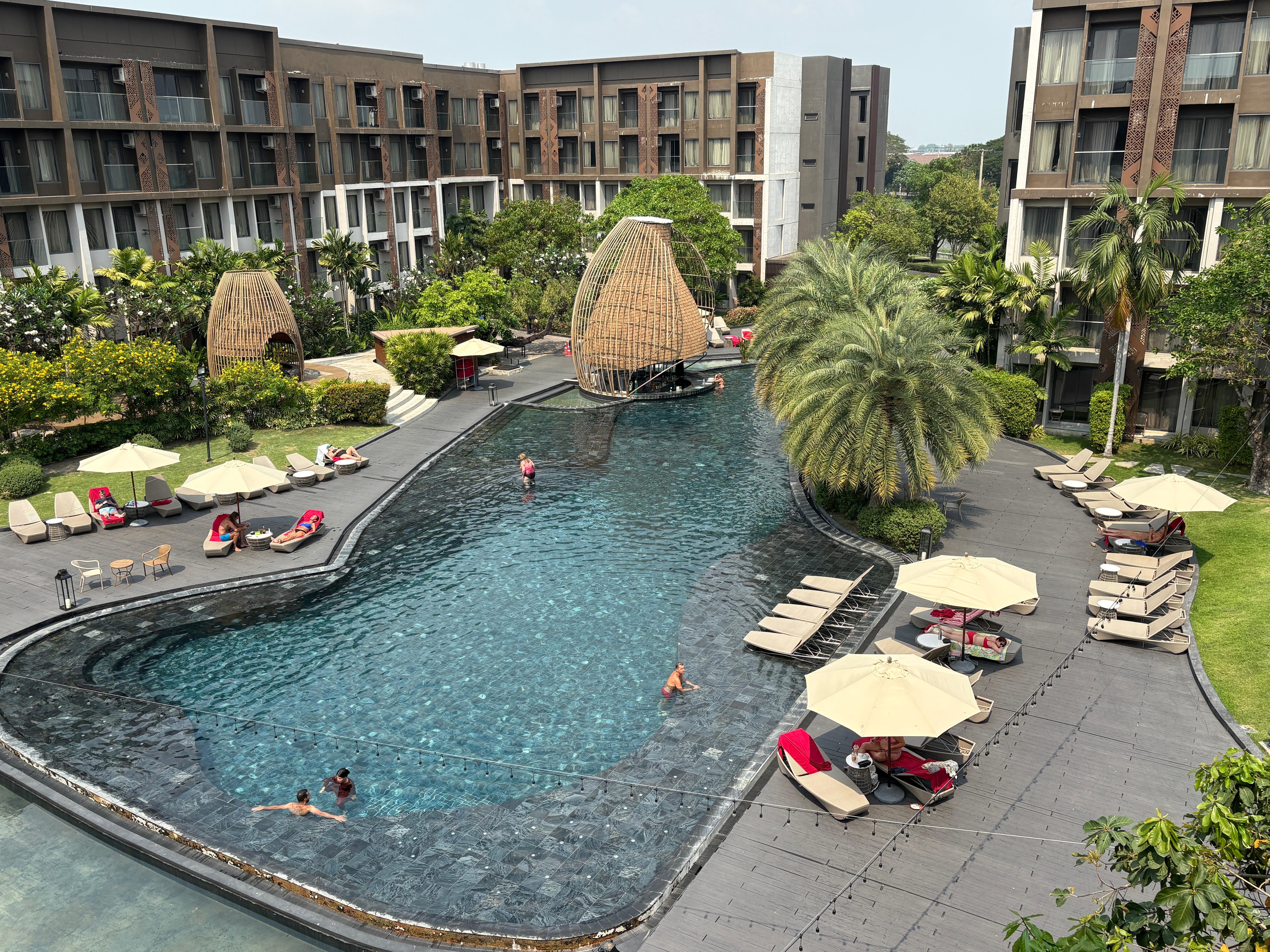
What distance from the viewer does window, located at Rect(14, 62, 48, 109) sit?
141 feet

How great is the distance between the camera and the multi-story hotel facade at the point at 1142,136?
33531 millimetres

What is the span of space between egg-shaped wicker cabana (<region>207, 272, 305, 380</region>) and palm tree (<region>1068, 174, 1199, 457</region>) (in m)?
32.4

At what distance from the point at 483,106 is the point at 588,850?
2719 inches

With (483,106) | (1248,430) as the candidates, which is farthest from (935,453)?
(483,106)

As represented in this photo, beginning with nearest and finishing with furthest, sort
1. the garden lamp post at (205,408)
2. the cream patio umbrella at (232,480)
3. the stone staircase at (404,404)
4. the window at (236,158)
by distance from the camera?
the cream patio umbrella at (232,480), the garden lamp post at (205,408), the stone staircase at (404,404), the window at (236,158)

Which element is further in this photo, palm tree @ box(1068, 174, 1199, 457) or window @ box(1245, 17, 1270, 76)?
window @ box(1245, 17, 1270, 76)

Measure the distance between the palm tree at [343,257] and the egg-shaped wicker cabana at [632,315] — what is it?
16.2 metres

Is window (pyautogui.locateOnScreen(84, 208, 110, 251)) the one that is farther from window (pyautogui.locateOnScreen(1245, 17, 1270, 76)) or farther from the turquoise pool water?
window (pyautogui.locateOnScreen(1245, 17, 1270, 76))

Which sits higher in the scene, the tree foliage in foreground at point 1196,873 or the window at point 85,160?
the window at point 85,160

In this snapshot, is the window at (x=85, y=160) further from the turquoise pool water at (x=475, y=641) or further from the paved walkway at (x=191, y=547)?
the turquoise pool water at (x=475, y=641)

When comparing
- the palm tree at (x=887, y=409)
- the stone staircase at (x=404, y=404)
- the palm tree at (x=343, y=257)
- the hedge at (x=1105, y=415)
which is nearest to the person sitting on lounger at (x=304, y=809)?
the palm tree at (x=887, y=409)

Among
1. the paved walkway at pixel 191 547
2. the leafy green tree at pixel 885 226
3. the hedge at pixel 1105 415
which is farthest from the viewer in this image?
the leafy green tree at pixel 885 226

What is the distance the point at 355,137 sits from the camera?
62719 millimetres

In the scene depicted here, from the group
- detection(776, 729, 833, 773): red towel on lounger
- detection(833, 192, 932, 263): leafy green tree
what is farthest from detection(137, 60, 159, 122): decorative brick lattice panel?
detection(776, 729, 833, 773): red towel on lounger
